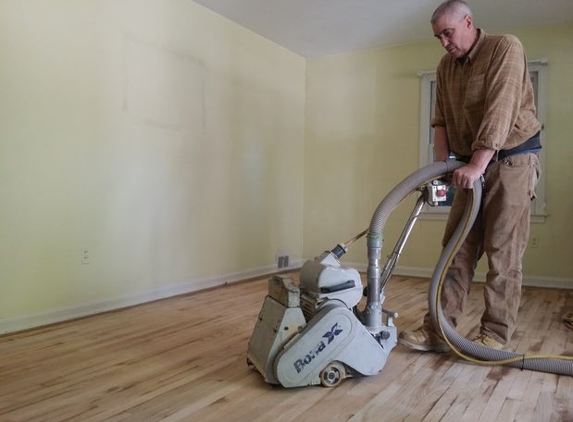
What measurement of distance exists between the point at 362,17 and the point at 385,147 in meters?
1.22

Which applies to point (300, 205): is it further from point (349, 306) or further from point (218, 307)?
point (349, 306)

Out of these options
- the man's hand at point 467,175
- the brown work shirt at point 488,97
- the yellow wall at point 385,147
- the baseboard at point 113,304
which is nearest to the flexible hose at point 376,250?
the man's hand at point 467,175

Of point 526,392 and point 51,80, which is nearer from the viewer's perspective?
point 526,392

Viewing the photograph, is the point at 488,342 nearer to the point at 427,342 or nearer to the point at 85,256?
the point at 427,342

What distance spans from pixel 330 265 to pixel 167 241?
1.97 m

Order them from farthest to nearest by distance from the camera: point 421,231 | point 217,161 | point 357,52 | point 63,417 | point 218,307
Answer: point 357,52, point 421,231, point 217,161, point 218,307, point 63,417

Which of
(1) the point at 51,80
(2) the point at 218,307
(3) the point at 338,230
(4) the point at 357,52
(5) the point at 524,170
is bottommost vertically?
(2) the point at 218,307

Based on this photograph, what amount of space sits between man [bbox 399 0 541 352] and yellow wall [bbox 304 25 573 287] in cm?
233

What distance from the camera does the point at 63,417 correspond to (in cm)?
153

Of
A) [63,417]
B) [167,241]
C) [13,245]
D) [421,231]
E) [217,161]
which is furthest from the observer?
[421,231]

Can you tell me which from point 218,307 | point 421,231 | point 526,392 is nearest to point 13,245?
point 218,307

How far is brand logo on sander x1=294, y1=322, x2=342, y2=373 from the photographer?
5.57 ft

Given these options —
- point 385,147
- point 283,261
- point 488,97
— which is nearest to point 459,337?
point 488,97

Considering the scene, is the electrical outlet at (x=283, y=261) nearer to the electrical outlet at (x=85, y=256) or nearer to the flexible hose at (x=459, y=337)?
the electrical outlet at (x=85, y=256)
